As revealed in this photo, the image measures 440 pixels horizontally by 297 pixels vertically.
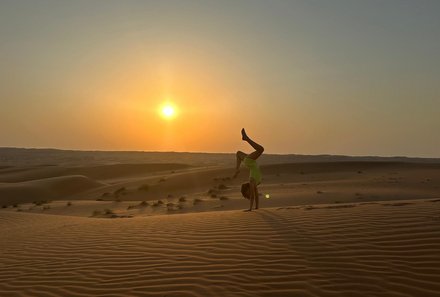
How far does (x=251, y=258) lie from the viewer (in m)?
5.95

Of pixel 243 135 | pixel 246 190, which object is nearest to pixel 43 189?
pixel 246 190

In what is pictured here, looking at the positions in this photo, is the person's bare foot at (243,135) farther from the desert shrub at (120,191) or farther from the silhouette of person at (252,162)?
the desert shrub at (120,191)

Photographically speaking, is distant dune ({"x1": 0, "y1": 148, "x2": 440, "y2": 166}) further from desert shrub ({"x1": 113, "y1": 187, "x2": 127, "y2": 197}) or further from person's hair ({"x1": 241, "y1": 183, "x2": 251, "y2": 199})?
person's hair ({"x1": 241, "y1": 183, "x2": 251, "y2": 199})

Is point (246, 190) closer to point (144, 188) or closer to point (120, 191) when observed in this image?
point (144, 188)

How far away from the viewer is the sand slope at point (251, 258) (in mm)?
4934

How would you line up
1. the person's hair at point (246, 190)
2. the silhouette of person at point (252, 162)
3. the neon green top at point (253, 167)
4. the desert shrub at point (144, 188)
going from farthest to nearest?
1. the desert shrub at point (144, 188)
2. the person's hair at point (246, 190)
3. the neon green top at point (253, 167)
4. the silhouette of person at point (252, 162)

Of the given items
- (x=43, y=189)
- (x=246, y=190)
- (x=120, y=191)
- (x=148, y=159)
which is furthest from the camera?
(x=148, y=159)

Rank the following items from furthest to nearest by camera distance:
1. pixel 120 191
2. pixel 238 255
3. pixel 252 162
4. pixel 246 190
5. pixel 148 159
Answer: pixel 148 159, pixel 120 191, pixel 246 190, pixel 252 162, pixel 238 255

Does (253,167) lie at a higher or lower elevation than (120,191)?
lower

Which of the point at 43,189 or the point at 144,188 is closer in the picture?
the point at 144,188

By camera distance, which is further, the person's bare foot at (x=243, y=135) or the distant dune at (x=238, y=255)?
the person's bare foot at (x=243, y=135)

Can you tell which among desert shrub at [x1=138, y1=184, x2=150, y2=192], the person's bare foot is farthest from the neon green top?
desert shrub at [x1=138, y1=184, x2=150, y2=192]

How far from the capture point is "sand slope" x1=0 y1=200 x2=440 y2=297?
194 inches

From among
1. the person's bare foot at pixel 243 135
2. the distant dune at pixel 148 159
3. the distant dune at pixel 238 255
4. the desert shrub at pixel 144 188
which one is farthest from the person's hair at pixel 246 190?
the distant dune at pixel 148 159
